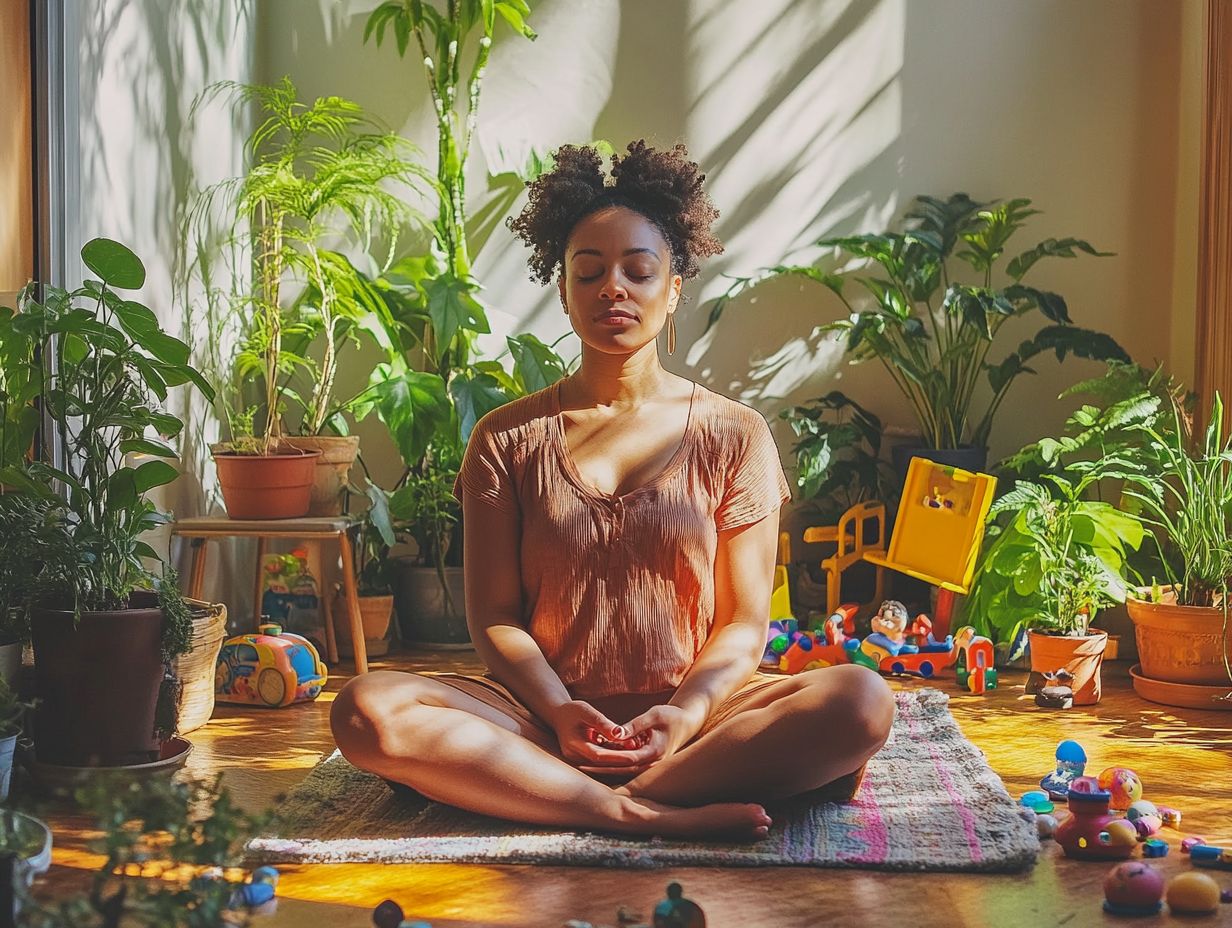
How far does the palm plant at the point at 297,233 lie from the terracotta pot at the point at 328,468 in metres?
0.08

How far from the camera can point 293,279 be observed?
165 inches

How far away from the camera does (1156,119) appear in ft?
13.2

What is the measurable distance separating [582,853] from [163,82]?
232cm

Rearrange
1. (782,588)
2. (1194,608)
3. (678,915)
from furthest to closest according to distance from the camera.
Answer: (782,588) < (1194,608) < (678,915)

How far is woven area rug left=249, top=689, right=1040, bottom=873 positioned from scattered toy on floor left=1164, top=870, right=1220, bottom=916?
0.76ft

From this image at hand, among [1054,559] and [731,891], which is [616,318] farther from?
[1054,559]

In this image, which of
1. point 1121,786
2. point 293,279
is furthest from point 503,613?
point 293,279

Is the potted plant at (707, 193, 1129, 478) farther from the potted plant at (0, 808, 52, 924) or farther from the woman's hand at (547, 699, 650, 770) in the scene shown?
the potted plant at (0, 808, 52, 924)

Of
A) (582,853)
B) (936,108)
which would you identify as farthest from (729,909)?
(936,108)

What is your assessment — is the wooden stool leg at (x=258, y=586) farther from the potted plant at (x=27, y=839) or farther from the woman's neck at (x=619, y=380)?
the potted plant at (x=27, y=839)

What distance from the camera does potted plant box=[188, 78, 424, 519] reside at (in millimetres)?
3576

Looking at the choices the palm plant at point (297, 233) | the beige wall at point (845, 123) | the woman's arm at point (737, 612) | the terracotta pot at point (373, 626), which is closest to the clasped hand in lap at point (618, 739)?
the woman's arm at point (737, 612)

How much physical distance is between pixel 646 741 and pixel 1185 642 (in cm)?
160

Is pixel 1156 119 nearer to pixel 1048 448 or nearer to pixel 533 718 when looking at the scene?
pixel 1048 448
